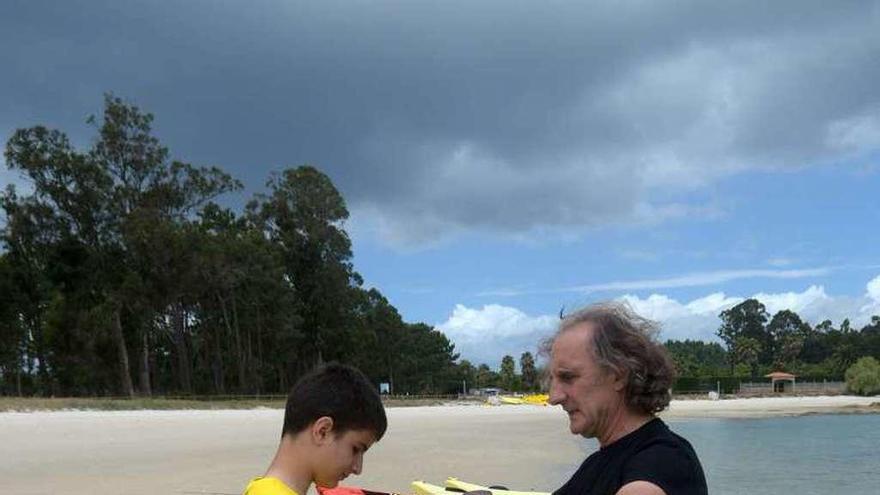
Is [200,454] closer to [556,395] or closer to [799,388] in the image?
[556,395]

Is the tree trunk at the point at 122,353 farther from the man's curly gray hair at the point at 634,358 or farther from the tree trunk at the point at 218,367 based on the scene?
the man's curly gray hair at the point at 634,358

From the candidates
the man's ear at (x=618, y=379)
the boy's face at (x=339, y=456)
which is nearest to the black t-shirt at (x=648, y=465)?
the man's ear at (x=618, y=379)

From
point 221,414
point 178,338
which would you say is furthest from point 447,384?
point 221,414

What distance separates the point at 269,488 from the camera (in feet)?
6.54

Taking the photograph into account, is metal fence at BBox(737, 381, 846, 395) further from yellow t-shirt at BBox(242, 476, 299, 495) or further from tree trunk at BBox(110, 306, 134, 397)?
yellow t-shirt at BBox(242, 476, 299, 495)

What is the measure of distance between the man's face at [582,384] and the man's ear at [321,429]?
1.86 feet

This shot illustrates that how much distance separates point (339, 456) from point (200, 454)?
51.5 feet

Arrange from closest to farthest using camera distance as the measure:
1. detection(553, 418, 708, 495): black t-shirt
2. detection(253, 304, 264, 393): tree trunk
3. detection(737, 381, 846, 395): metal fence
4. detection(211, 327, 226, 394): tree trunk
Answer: detection(553, 418, 708, 495): black t-shirt → detection(211, 327, 226, 394): tree trunk → detection(253, 304, 264, 393): tree trunk → detection(737, 381, 846, 395): metal fence

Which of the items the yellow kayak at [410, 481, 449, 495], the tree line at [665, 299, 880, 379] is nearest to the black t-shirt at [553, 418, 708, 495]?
the yellow kayak at [410, 481, 449, 495]

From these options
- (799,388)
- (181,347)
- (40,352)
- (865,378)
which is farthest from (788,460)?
(799,388)

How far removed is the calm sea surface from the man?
40.6 feet

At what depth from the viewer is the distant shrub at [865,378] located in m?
77.4

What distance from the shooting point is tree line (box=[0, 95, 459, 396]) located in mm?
42406

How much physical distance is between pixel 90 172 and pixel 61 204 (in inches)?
90.6
